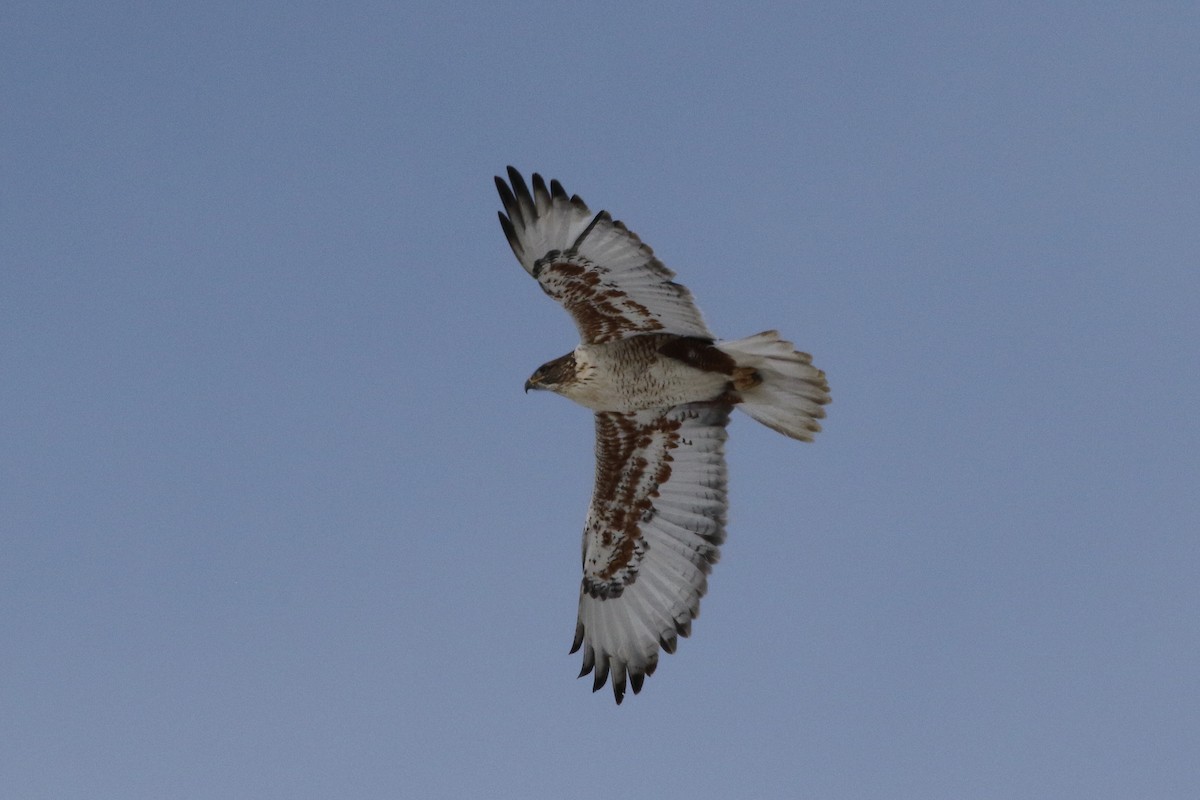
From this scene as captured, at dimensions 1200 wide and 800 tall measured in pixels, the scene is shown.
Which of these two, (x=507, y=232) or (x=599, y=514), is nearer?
(x=507, y=232)

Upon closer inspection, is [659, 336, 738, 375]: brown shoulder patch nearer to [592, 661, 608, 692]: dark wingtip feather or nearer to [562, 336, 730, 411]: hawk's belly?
[562, 336, 730, 411]: hawk's belly

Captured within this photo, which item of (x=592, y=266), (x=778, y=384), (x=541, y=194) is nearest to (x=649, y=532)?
(x=778, y=384)

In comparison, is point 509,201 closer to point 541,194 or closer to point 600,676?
point 541,194

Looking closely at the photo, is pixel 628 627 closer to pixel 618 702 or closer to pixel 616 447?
pixel 618 702

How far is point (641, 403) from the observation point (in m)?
10.0

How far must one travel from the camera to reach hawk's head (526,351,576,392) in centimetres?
973

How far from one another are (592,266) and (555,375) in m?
0.96

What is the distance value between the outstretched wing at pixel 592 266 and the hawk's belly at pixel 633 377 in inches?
6.1

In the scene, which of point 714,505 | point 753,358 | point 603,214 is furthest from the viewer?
point 714,505

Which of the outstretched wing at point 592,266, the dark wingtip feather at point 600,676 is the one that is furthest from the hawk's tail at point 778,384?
the dark wingtip feather at point 600,676

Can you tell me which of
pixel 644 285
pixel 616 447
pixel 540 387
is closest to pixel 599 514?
pixel 616 447

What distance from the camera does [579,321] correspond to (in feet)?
31.5

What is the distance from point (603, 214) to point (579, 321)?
34.8 inches

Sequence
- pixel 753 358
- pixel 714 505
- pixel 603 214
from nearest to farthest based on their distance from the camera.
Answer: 1. pixel 603 214
2. pixel 753 358
3. pixel 714 505
